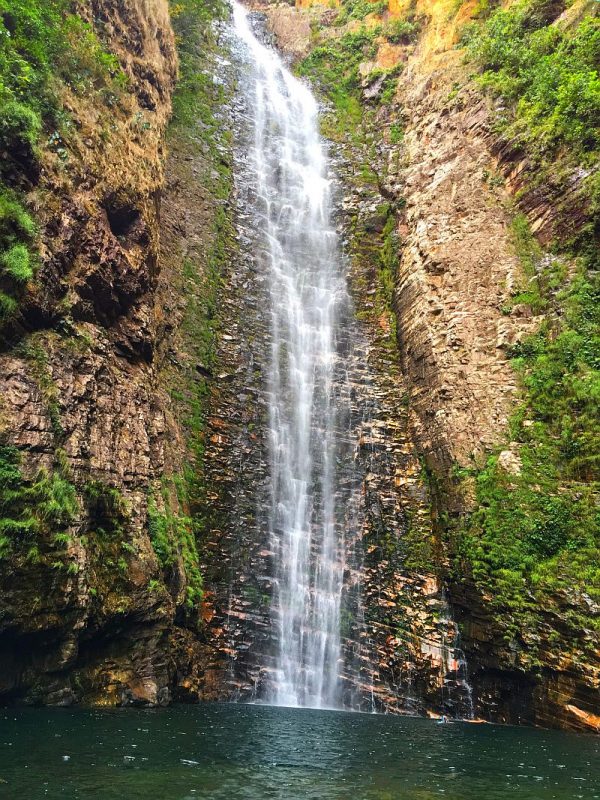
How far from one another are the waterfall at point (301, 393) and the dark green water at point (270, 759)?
2.57 meters

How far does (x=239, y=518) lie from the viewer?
548 inches

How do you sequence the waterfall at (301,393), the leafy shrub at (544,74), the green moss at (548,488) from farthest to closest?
1. the leafy shrub at (544,74)
2. the waterfall at (301,393)
3. the green moss at (548,488)

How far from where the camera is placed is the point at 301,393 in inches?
662

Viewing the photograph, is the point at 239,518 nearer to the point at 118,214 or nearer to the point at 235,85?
the point at 118,214

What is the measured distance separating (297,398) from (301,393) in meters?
0.25

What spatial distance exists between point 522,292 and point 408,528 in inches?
305

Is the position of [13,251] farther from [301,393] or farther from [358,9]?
[358,9]

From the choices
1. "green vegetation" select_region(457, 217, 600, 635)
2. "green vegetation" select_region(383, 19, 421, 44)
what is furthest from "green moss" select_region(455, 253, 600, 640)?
"green vegetation" select_region(383, 19, 421, 44)

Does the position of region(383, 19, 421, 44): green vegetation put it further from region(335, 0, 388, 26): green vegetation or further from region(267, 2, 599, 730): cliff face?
region(335, 0, 388, 26): green vegetation

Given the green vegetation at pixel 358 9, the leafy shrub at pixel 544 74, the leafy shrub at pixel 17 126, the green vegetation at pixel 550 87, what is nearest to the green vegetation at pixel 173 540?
the leafy shrub at pixel 17 126

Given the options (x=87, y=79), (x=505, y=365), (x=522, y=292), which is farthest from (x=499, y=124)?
(x=87, y=79)

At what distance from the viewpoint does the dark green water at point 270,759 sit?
562 centimetres

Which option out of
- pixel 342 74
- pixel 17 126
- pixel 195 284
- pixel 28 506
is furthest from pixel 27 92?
pixel 342 74

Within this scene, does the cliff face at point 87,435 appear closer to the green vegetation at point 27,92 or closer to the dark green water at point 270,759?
the green vegetation at point 27,92
